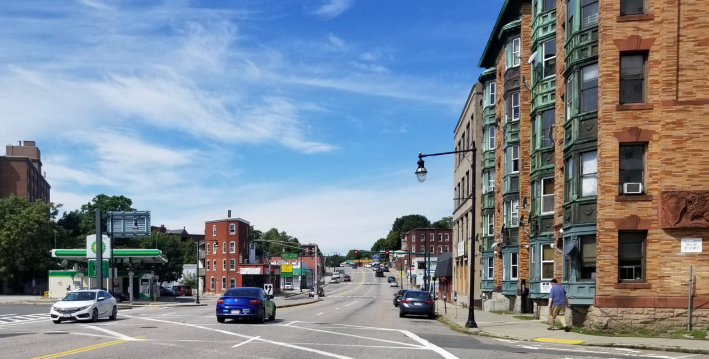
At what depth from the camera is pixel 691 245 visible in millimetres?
22547

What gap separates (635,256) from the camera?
2319 centimetres

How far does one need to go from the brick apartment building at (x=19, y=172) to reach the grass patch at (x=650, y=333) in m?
109

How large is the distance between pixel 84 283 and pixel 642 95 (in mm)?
59131

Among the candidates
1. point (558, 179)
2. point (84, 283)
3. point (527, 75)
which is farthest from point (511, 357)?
point (84, 283)

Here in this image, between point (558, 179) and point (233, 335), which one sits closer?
point (233, 335)

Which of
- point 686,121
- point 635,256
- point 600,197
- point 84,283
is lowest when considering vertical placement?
point 84,283

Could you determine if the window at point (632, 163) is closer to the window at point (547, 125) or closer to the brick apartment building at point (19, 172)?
the window at point (547, 125)

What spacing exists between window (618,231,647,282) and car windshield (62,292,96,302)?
67.2ft

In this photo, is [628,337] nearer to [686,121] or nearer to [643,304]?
[643,304]

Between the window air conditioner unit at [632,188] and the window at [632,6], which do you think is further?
the window at [632,6]

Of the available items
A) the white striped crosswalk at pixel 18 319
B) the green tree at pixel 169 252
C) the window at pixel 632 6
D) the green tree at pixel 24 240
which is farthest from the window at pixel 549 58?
the green tree at pixel 169 252

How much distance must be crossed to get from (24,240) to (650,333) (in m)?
78.2

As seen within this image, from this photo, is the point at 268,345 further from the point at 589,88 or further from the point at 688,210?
the point at 589,88

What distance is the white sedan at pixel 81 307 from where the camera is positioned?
27469mm
